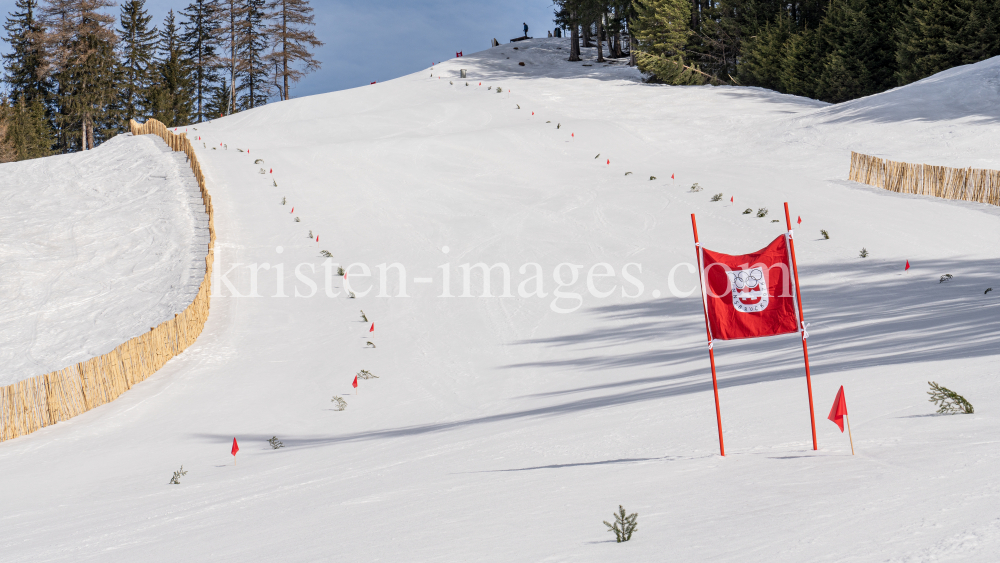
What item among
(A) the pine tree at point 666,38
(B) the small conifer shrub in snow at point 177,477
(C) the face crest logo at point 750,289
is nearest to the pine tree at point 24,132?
(A) the pine tree at point 666,38

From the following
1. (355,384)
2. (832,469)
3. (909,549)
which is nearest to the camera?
(909,549)

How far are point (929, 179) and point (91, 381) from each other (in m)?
23.3

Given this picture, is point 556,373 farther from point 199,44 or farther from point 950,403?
point 199,44

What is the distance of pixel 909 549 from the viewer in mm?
3711

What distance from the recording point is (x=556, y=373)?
13.0 m

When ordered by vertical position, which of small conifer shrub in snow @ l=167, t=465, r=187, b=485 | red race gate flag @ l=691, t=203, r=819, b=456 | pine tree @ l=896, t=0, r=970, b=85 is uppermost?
pine tree @ l=896, t=0, r=970, b=85

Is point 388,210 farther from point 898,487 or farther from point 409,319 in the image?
point 898,487

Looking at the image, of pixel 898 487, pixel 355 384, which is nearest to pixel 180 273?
pixel 355 384

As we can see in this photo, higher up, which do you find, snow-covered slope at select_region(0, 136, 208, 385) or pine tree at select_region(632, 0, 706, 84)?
pine tree at select_region(632, 0, 706, 84)

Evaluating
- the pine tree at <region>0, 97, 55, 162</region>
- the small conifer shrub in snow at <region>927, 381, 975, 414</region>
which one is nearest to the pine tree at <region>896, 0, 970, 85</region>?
the small conifer shrub in snow at <region>927, 381, 975, 414</region>

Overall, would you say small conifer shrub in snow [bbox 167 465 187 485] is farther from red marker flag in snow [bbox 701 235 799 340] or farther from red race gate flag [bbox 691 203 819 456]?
red marker flag in snow [bbox 701 235 799 340]

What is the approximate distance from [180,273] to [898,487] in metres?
19.9

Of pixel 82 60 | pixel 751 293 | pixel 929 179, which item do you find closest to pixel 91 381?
pixel 751 293

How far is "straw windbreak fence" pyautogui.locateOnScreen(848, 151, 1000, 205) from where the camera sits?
827 inches
